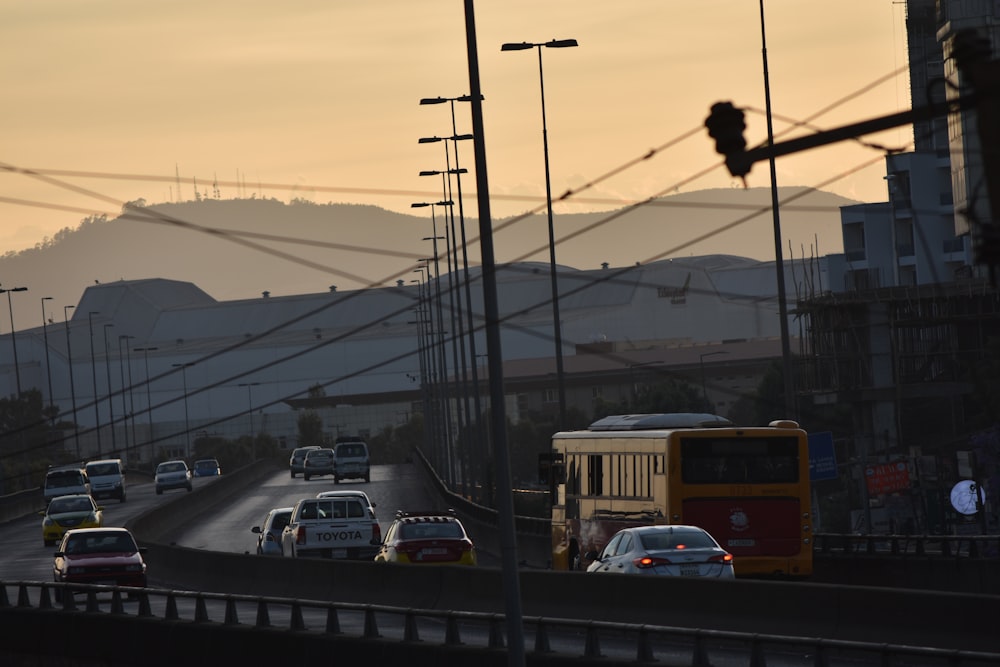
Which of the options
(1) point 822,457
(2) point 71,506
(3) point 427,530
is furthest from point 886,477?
(2) point 71,506

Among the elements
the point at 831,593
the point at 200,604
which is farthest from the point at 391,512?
the point at 831,593

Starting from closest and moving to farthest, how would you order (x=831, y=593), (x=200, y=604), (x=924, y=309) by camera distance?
1. (x=831, y=593)
2. (x=200, y=604)
3. (x=924, y=309)

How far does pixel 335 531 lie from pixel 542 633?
835 inches

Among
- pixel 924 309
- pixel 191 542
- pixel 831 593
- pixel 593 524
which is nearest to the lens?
pixel 831 593

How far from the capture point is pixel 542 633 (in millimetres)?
22750

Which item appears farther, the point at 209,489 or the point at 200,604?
the point at 209,489

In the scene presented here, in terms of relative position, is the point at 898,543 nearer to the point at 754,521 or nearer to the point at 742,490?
the point at 754,521

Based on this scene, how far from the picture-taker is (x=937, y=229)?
11056cm

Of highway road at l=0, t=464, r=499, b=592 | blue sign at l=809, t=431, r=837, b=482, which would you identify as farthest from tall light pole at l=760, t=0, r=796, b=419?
highway road at l=0, t=464, r=499, b=592

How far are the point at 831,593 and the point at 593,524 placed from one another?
43.0ft

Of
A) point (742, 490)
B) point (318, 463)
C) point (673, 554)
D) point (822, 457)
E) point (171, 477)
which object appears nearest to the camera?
point (673, 554)

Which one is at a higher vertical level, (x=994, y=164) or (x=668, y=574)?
(x=994, y=164)

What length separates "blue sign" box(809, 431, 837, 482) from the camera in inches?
1542

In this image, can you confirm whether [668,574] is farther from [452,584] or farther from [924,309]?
[924,309]
